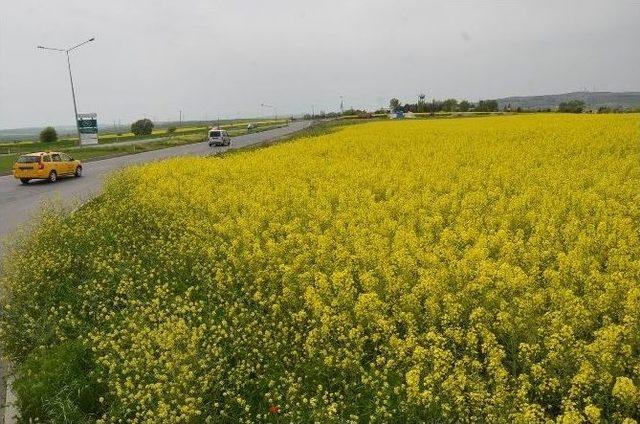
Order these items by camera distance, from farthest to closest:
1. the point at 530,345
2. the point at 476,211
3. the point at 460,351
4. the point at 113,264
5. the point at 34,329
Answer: the point at 476,211 → the point at 113,264 → the point at 34,329 → the point at 460,351 → the point at 530,345

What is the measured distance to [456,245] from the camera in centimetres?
789

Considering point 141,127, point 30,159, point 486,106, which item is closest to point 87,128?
point 30,159

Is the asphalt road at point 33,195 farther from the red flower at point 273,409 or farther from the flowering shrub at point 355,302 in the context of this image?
the red flower at point 273,409

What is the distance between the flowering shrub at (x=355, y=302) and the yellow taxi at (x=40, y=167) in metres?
13.6

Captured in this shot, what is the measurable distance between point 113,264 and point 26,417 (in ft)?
12.7

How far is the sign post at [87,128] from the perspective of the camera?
5084 centimetres

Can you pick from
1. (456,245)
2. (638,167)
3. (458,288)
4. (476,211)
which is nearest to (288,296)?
(458,288)

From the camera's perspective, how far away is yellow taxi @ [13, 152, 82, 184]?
78.3 feet

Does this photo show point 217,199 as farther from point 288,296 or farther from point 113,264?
point 288,296

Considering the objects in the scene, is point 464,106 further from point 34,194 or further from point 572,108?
point 34,194

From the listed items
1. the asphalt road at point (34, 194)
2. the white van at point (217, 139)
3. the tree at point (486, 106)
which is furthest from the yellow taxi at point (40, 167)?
the tree at point (486, 106)

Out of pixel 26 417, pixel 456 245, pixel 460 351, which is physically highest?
pixel 456 245

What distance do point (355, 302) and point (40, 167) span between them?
22.4 metres

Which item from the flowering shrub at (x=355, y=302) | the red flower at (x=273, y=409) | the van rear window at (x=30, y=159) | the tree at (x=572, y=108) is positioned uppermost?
the tree at (x=572, y=108)
